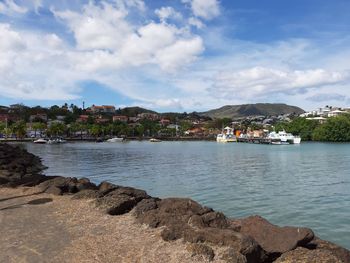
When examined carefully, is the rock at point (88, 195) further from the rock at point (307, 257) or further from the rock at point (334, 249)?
the rock at point (307, 257)

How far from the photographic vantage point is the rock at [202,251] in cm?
880

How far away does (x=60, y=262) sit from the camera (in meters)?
8.91

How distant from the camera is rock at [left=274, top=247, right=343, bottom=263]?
27.4 ft

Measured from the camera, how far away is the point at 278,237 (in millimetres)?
9914

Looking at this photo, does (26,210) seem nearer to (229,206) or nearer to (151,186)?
(229,206)

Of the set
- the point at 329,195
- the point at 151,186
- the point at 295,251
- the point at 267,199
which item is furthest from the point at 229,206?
the point at 295,251

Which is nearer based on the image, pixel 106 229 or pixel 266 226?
pixel 266 226

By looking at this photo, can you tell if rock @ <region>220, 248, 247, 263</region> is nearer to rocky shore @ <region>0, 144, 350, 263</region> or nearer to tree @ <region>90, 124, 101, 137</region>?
rocky shore @ <region>0, 144, 350, 263</region>

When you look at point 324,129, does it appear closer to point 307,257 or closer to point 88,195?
point 88,195

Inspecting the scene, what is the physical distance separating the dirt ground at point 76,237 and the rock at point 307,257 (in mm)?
1786

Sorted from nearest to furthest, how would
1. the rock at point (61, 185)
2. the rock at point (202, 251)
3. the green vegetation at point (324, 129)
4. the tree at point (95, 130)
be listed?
the rock at point (202, 251) < the rock at point (61, 185) < the green vegetation at point (324, 129) < the tree at point (95, 130)

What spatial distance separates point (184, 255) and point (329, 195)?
19648 millimetres

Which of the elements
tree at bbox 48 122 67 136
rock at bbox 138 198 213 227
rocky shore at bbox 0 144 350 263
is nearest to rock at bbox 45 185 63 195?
rocky shore at bbox 0 144 350 263

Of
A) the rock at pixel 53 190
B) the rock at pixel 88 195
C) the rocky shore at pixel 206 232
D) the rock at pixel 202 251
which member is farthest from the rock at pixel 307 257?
the rock at pixel 53 190
